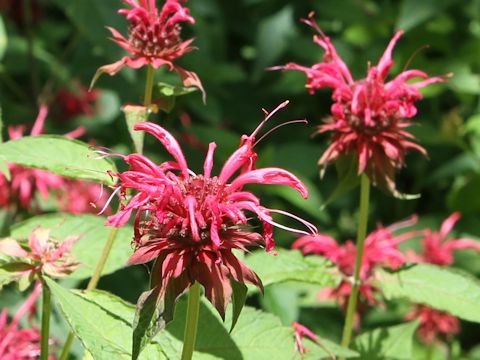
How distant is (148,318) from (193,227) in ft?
0.30

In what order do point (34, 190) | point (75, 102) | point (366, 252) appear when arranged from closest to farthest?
point (366, 252), point (34, 190), point (75, 102)

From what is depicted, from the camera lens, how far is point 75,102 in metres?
2.47

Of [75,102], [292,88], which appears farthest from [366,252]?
[75,102]

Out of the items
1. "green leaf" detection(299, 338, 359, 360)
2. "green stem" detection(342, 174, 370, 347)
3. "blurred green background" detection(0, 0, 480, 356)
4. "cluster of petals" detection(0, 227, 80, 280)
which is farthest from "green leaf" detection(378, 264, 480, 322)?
"blurred green background" detection(0, 0, 480, 356)

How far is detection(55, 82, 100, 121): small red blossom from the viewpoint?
245 cm

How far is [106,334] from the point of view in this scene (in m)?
0.85

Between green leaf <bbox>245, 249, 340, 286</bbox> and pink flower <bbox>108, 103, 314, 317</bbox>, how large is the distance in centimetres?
28

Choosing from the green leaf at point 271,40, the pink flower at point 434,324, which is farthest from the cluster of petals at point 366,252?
the green leaf at point 271,40

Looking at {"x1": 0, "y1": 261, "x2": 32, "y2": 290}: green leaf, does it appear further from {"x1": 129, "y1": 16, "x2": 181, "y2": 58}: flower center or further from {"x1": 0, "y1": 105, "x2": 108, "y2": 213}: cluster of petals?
{"x1": 0, "y1": 105, "x2": 108, "y2": 213}: cluster of petals

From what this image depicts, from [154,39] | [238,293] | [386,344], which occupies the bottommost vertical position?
[386,344]

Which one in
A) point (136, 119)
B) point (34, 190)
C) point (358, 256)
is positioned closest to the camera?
point (136, 119)

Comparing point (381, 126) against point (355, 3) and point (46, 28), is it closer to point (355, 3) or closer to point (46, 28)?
point (355, 3)

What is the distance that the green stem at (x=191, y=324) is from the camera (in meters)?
0.81

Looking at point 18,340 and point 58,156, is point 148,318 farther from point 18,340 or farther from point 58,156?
point 18,340
